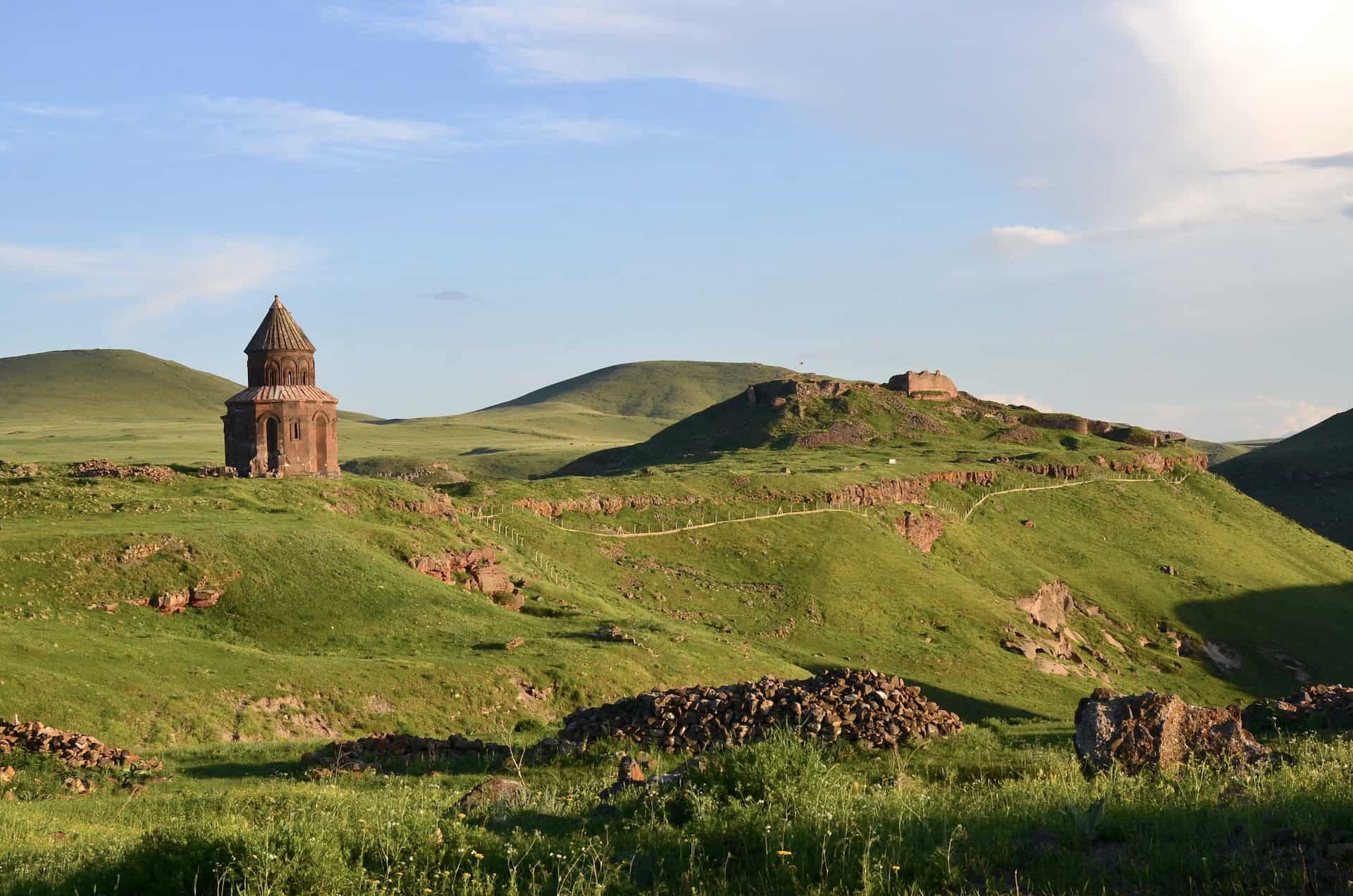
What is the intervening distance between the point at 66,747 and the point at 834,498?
63.6 m

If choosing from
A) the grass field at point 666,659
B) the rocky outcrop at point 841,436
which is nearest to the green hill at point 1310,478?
the grass field at point 666,659

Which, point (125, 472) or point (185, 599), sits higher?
point (125, 472)

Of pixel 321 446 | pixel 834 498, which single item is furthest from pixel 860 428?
pixel 321 446

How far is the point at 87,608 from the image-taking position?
39.0 m

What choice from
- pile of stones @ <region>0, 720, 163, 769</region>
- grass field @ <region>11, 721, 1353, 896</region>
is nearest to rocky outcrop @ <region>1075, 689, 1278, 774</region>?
grass field @ <region>11, 721, 1353, 896</region>

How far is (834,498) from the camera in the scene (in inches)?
3268

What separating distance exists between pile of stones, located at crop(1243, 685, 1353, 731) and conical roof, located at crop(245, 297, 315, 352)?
52.8 metres

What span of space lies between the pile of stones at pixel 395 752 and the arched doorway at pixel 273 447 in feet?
142

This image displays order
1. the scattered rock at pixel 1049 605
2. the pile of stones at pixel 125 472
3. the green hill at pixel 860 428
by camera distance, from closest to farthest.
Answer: the pile of stones at pixel 125 472, the scattered rock at pixel 1049 605, the green hill at pixel 860 428

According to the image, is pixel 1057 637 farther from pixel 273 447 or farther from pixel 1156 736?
pixel 1156 736

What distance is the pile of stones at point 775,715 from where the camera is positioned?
75.2 feet

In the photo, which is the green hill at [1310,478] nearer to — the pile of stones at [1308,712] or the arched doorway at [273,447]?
the arched doorway at [273,447]

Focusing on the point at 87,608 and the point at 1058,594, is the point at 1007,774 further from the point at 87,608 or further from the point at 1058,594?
the point at 1058,594

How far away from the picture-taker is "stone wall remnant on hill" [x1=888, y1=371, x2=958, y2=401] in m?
133
